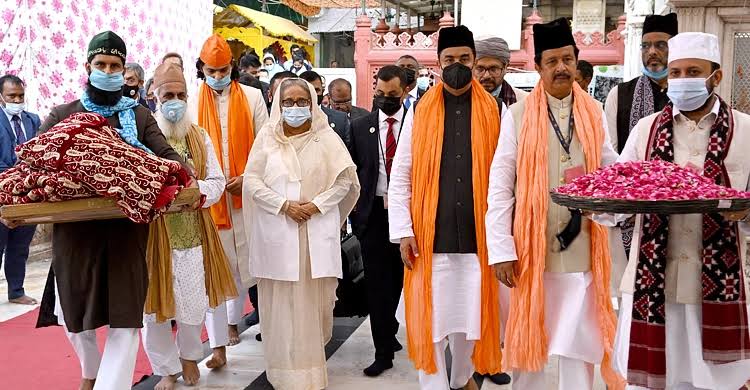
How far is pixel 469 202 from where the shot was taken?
347 centimetres

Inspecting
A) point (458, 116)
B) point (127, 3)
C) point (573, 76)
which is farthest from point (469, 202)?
point (127, 3)

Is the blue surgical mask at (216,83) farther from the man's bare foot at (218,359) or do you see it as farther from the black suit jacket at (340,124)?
the man's bare foot at (218,359)

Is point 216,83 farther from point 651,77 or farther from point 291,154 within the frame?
point 651,77

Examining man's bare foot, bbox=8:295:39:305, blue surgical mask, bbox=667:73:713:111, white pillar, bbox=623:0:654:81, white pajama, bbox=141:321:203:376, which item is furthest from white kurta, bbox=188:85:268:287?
white pillar, bbox=623:0:654:81

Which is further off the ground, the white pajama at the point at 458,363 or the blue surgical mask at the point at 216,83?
the blue surgical mask at the point at 216,83

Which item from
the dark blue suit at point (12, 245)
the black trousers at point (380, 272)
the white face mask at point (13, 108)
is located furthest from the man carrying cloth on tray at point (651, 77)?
the white face mask at point (13, 108)

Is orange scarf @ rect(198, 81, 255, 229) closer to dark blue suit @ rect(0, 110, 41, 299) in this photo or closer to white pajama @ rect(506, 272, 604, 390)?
white pajama @ rect(506, 272, 604, 390)

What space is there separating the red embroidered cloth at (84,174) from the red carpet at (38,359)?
5.44ft

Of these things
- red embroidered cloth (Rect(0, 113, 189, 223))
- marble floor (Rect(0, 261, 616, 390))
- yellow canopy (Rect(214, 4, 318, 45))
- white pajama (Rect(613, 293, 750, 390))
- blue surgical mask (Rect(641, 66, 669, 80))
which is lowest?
marble floor (Rect(0, 261, 616, 390))

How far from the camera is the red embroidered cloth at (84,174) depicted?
108 inches

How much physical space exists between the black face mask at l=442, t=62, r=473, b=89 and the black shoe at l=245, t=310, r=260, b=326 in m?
2.52

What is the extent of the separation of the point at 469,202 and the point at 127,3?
6268mm

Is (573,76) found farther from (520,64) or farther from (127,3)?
(520,64)

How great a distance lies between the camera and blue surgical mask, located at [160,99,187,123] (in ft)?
12.7
